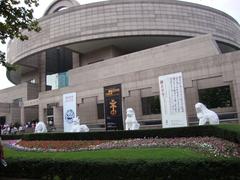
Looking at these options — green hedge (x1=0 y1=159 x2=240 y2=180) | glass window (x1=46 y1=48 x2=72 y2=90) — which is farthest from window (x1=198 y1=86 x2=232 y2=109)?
glass window (x1=46 y1=48 x2=72 y2=90)

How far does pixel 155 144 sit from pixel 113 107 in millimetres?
12819

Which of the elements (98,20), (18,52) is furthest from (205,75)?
(18,52)

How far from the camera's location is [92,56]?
4394 cm

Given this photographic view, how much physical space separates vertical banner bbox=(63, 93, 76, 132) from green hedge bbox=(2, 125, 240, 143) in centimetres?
865

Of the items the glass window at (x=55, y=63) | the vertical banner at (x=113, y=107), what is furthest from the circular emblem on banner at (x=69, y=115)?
the glass window at (x=55, y=63)

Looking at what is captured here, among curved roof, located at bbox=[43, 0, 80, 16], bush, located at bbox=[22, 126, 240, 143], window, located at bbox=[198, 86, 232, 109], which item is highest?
curved roof, located at bbox=[43, 0, 80, 16]

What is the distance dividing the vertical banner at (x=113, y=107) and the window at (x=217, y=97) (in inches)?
286

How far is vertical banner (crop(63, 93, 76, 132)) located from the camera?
2839cm

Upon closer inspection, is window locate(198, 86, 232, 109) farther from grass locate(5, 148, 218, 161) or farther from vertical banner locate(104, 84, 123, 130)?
grass locate(5, 148, 218, 161)

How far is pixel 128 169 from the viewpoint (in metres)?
6.94

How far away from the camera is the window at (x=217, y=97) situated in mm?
26031

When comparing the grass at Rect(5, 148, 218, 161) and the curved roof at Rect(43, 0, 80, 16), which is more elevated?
the curved roof at Rect(43, 0, 80, 16)

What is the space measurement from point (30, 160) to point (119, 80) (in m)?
21.9

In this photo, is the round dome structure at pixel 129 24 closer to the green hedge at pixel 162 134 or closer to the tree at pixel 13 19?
the green hedge at pixel 162 134
